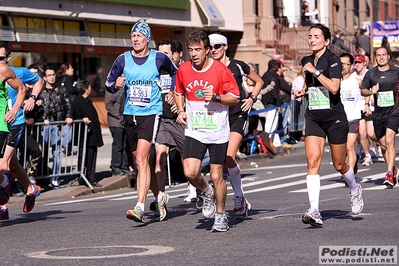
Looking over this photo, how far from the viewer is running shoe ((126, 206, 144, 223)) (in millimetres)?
10117

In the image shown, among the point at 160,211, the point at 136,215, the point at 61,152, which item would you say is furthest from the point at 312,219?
the point at 61,152

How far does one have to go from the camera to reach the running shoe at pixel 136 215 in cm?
1012

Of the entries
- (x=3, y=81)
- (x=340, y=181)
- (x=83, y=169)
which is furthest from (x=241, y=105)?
(x=83, y=169)

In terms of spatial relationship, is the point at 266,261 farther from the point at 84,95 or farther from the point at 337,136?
the point at 84,95

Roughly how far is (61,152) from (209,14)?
1848 cm

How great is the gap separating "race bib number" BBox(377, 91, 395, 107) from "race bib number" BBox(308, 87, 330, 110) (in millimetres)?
5370

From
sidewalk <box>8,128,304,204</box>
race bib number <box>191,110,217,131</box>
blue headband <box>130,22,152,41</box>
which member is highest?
blue headband <box>130,22,152,41</box>

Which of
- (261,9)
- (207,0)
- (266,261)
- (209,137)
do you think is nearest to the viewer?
(266,261)

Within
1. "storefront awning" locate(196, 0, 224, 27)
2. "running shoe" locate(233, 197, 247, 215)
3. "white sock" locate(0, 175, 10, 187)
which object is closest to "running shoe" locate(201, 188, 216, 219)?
"running shoe" locate(233, 197, 247, 215)

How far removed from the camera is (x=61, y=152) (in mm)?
16109

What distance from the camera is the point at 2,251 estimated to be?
8742 millimetres

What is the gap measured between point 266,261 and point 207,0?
27.4 metres

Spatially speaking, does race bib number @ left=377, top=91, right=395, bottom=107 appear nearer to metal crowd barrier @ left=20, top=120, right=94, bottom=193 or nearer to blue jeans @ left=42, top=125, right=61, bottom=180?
metal crowd barrier @ left=20, top=120, right=94, bottom=193

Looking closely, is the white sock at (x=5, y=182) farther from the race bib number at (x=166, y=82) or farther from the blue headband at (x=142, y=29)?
the blue headband at (x=142, y=29)
